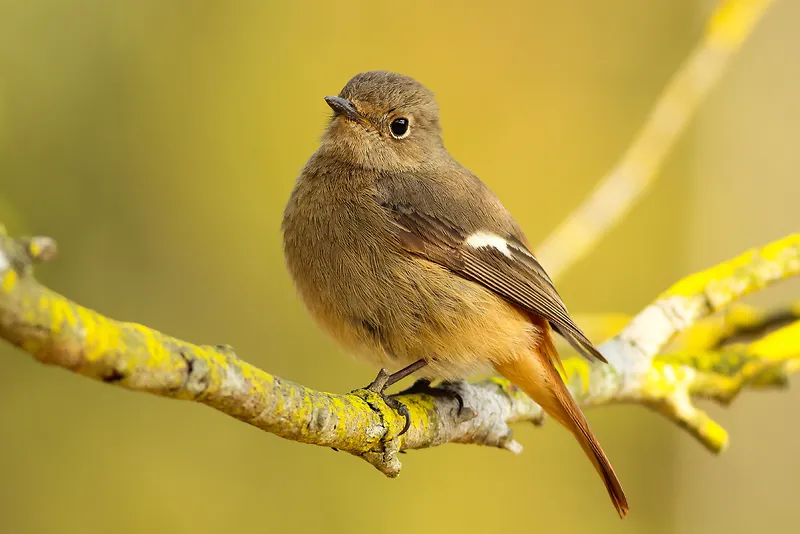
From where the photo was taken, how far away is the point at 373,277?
3.35 m

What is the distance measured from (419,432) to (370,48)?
562 centimetres

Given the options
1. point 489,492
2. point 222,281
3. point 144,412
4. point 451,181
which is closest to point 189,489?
point 144,412

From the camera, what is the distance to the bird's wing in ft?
11.4

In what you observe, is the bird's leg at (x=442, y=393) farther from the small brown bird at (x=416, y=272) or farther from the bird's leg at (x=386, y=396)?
the bird's leg at (x=386, y=396)

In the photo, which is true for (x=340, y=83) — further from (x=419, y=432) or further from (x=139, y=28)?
(x=419, y=432)

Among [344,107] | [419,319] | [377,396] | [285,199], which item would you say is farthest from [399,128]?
[285,199]

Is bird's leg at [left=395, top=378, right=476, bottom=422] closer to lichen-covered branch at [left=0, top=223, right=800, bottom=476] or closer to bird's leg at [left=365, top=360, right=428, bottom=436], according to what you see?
lichen-covered branch at [left=0, top=223, right=800, bottom=476]

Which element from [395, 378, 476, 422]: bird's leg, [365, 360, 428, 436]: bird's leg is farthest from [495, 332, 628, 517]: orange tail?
[365, 360, 428, 436]: bird's leg

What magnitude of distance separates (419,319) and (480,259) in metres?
0.42

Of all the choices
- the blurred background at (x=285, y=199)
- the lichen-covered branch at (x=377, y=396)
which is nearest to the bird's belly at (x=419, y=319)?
the lichen-covered branch at (x=377, y=396)

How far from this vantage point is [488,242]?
3.67 m

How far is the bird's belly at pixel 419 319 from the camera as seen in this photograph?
3.34m

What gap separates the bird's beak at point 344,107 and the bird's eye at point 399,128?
0.19m

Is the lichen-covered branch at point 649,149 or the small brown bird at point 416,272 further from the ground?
the lichen-covered branch at point 649,149
